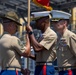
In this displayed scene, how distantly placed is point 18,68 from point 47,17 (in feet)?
2.69

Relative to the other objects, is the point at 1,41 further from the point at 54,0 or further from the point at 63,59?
the point at 54,0

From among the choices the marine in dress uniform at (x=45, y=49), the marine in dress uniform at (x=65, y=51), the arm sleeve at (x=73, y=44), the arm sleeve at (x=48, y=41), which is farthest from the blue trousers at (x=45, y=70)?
the arm sleeve at (x=73, y=44)

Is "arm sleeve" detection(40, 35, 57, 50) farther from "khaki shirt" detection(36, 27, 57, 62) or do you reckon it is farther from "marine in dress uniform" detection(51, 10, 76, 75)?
"marine in dress uniform" detection(51, 10, 76, 75)

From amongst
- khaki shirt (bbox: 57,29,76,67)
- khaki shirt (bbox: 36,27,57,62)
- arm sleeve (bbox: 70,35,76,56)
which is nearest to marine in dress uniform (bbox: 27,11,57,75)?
khaki shirt (bbox: 36,27,57,62)

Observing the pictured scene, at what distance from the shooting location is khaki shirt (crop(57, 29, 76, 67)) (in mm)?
4759

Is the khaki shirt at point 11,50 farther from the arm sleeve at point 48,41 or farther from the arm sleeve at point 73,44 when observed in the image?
the arm sleeve at point 73,44

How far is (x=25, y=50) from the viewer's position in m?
4.54

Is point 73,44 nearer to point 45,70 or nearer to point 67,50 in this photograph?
point 67,50

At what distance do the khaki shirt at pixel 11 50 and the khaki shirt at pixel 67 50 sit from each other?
1.93 feet

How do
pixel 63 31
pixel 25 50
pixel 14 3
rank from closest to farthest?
pixel 25 50
pixel 63 31
pixel 14 3

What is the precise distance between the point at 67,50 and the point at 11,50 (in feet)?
2.57

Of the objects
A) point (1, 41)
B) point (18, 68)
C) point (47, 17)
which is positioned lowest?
point (18, 68)

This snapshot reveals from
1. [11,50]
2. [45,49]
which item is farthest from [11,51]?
[45,49]

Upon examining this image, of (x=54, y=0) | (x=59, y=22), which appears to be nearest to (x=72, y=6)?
(x=54, y=0)
